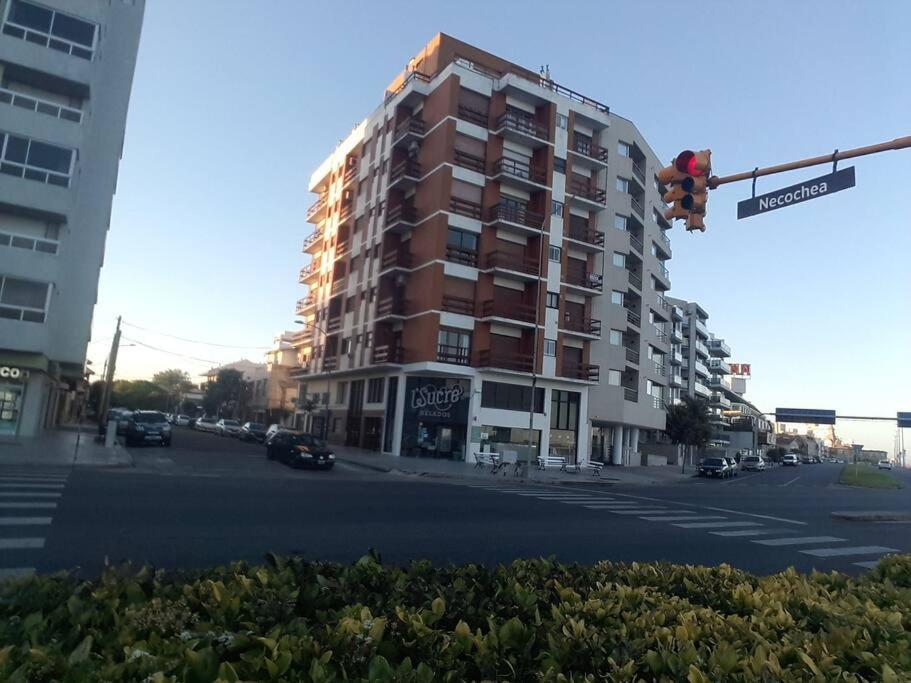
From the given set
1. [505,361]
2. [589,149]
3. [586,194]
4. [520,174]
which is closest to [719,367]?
[589,149]

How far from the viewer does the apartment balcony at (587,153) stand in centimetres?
4425

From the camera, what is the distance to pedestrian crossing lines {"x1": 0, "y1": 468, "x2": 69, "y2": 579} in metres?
8.23

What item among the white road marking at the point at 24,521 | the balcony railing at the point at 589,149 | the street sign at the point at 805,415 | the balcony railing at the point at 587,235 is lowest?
the white road marking at the point at 24,521

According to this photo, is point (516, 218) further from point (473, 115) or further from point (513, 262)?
point (473, 115)

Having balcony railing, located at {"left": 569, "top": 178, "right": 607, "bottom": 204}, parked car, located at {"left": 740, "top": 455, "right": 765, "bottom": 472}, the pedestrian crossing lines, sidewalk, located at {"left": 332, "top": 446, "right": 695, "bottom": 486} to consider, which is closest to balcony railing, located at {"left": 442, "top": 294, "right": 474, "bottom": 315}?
sidewalk, located at {"left": 332, "top": 446, "right": 695, "bottom": 486}

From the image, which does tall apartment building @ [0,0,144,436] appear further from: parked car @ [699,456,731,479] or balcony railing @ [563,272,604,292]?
parked car @ [699,456,731,479]

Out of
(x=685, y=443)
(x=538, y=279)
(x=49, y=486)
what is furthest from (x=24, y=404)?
(x=685, y=443)

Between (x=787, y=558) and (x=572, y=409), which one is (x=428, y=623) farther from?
(x=572, y=409)

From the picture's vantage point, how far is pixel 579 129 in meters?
45.5

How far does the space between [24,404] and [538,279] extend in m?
27.3

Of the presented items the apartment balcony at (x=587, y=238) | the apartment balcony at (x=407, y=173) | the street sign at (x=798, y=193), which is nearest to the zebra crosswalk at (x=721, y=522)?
the street sign at (x=798, y=193)

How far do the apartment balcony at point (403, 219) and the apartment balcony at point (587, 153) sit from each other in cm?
1174

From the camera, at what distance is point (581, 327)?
4416 centimetres

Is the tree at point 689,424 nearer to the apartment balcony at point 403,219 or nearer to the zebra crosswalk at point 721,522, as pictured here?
the apartment balcony at point 403,219
